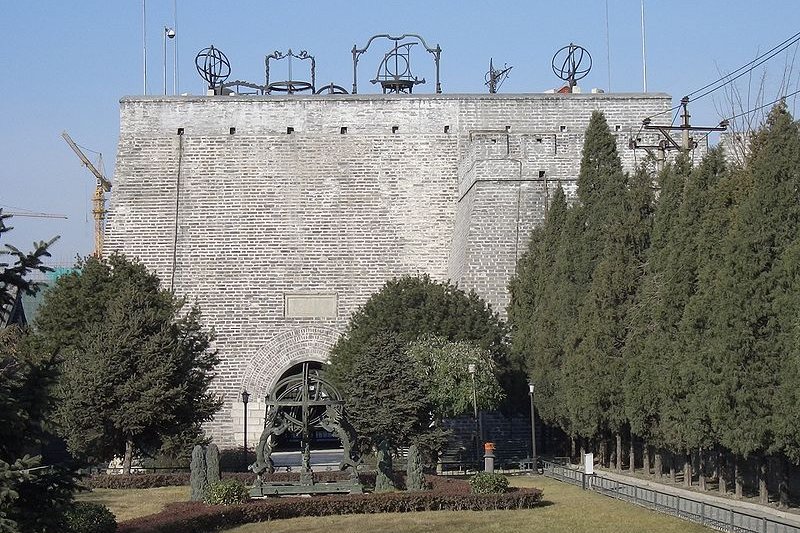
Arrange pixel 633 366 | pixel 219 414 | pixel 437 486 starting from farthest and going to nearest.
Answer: pixel 219 414 < pixel 633 366 < pixel 437 486

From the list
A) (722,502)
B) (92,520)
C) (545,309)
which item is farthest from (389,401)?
(92,520)

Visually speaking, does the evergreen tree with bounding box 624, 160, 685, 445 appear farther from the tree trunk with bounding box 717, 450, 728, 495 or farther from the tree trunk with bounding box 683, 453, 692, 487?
the tree trunk with bounding box 717, 450, 728, 495

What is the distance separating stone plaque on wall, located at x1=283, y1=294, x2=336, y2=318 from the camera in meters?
36.5

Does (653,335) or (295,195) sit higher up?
(295,195)

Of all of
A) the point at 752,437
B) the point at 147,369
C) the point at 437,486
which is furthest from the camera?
the point at 147,369

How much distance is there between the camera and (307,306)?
36.6 metres

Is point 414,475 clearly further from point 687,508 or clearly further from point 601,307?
point 601,307

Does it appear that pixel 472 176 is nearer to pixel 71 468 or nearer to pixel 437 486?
pixel 437 486

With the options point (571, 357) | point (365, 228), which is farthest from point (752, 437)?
point (365, 228)

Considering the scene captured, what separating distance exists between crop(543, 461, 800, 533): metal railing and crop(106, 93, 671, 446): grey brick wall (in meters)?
13.6

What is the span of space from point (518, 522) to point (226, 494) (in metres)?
4.77

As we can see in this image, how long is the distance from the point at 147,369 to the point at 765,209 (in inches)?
551

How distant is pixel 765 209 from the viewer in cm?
1984

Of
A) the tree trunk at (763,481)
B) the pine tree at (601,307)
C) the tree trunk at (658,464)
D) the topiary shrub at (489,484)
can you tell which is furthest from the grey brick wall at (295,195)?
the tree trunk at (763,481)
